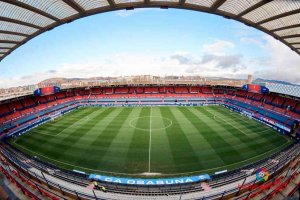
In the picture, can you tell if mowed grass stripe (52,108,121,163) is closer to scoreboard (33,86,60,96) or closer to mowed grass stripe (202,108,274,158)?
scoreboard (33,86,60,96)

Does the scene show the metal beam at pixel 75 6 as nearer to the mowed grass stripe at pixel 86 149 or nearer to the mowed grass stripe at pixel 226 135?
the mowed grass stripe at pixel 86 149

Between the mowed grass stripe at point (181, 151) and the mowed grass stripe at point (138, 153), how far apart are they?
10.8 feet

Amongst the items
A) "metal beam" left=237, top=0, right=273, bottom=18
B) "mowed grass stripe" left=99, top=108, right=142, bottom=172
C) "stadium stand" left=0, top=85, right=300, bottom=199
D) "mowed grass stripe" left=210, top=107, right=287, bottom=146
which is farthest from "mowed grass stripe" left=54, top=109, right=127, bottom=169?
"mowed grass stripe" left=210, top=107, right=287, bottom=146

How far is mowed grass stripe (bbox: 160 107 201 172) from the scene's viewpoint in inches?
698

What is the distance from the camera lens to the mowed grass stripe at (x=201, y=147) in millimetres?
18031

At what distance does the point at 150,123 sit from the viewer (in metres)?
31.4

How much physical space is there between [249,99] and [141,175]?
36.5 metres

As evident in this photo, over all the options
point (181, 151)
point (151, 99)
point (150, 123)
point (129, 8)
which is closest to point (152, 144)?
point (181, 151)

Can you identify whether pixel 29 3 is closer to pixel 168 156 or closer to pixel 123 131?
pixel 168 156

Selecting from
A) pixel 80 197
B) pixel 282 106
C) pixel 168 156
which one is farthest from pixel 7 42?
pixel 282 106

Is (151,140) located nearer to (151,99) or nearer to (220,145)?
(220,145)

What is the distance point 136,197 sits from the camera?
11.7 m

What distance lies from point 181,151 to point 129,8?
1617 cm

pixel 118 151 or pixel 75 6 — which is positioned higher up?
pixel 75 6
